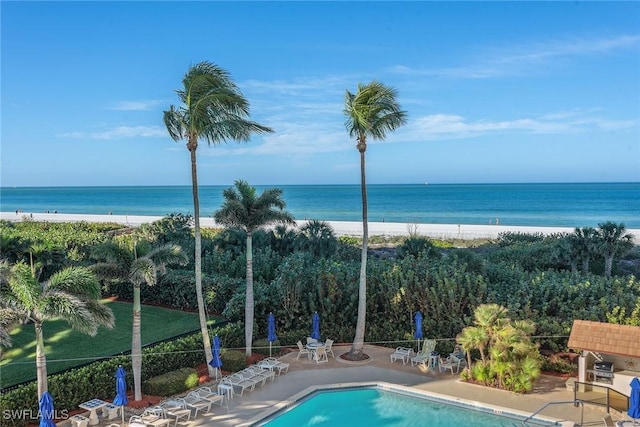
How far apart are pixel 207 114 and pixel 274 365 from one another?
7.45 m

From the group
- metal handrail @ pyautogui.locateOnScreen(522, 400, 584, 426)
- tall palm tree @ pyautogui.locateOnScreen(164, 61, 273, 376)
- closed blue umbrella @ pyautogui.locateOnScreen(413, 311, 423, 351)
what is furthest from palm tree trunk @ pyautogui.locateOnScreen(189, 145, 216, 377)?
metal handrail @ pyautogui.locateOnScreen(522, 400, 584, 426)

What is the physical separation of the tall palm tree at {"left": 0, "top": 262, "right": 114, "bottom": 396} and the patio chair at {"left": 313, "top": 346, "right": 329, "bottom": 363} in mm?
7419

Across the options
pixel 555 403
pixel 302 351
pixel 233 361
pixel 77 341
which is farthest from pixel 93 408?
pixel 555 403

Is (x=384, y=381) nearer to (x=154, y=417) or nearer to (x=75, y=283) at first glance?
(x=154, y=417)

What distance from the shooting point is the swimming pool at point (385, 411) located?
40.2ft

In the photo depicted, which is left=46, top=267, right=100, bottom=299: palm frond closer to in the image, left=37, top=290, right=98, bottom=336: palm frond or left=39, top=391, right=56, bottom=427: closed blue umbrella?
left=37, top=290, right=98, bottom=336: palm frond

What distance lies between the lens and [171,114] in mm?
13383

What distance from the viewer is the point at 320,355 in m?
16.6

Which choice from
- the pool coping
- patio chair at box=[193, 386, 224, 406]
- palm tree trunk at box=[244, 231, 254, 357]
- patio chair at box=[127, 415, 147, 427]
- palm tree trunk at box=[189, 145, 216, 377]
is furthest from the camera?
palm tree trunk at box=[244, 231, 254, 357]

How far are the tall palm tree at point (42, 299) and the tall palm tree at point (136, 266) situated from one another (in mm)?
1789

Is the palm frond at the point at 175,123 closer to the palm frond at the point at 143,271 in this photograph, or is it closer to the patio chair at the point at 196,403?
the palm frond at the point at 143,271

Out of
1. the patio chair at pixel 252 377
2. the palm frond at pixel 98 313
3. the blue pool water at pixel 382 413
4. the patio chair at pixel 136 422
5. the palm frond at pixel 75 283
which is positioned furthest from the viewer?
the patio chair at pixel 252 377

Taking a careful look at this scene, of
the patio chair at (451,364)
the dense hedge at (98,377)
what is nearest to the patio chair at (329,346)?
the patio chair at (451,364)

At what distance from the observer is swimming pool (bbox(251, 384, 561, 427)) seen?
482 inches
